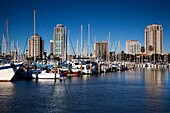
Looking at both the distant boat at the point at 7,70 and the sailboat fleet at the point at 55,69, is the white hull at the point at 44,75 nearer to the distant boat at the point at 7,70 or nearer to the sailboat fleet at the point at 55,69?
the sailboat fleet at the point at 55,69

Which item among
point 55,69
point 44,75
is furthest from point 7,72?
point 55,69

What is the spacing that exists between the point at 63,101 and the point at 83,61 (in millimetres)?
66847

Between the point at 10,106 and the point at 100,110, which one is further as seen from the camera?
the point at 10,106

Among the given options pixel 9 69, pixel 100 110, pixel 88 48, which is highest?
pixel 88 48

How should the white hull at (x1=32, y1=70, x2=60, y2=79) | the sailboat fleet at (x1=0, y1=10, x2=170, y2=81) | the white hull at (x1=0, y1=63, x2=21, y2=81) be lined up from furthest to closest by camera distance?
1. the white hull at (x1=32, y1=70, x2=60, y2=79)
2. the sailboat fleet at (x1=0, y1=10, x2=170, y2=81)
3. the white hull at (x1=0, y1=63, x2=21, y2=81)

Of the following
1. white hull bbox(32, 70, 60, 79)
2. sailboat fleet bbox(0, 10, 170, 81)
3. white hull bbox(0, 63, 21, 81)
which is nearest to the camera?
white hull bbox(0, 63, 21, 81)

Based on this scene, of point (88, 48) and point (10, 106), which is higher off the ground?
point (88, 48)

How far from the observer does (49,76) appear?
249 ft

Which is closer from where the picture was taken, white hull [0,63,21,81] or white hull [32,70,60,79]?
white hull [0,63,21,81]

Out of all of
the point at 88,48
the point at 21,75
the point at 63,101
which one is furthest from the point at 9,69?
the point at 88,48

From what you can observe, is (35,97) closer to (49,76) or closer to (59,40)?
(49,76)

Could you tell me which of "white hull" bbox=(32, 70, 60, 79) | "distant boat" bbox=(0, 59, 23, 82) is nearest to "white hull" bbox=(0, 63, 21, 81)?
"distant boat" bbox=(0, 59, 23, 82)

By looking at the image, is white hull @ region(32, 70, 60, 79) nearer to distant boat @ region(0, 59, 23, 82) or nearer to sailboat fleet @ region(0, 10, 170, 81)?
sailboat fleet @ region(0, 10, 170, 81)

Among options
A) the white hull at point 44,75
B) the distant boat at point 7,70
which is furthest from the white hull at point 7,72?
the white hull at point 44,75
